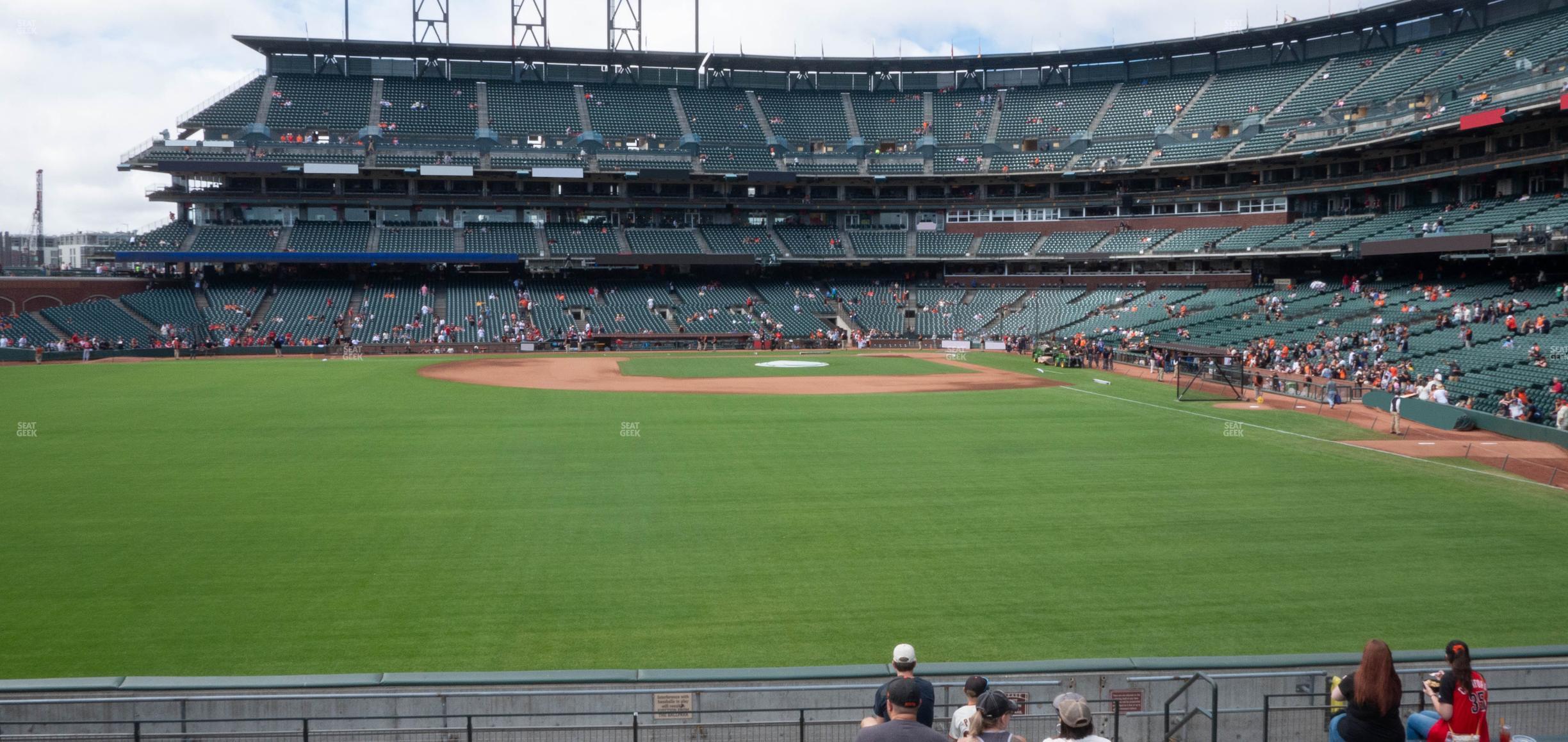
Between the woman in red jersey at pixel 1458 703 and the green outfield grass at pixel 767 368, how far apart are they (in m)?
42.6

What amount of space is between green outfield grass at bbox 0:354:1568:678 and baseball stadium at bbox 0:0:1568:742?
128 millimetres

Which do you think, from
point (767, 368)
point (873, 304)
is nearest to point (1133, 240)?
point (873, 304)

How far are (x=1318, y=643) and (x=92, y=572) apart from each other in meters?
17.8

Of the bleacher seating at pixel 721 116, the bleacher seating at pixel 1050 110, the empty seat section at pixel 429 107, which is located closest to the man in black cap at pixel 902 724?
the bleacher seating at pixel 721 116

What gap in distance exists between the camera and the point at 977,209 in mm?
85688

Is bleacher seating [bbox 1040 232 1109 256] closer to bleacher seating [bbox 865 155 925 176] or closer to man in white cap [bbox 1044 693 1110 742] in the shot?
bleacher seating [bbox 865 155 925 176]

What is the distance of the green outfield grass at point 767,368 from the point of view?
50.9 meters

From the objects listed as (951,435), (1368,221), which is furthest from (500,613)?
(1368,221)

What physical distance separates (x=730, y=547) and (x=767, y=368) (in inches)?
1503

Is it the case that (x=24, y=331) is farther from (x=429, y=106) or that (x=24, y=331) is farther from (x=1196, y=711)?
(x=1196, y=711)

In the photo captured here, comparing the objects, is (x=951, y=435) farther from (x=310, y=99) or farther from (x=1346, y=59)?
(x=310, y=99)

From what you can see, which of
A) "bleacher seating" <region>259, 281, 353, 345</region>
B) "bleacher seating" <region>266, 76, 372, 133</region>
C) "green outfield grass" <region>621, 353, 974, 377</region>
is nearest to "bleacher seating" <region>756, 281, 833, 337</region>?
"green outfield grass" <region>621, 353, 974, 377</region>

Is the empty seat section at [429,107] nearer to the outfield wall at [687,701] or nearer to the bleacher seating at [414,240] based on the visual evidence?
the bleacher seating at [414,240]

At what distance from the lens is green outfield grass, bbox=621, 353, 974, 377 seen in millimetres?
50906
